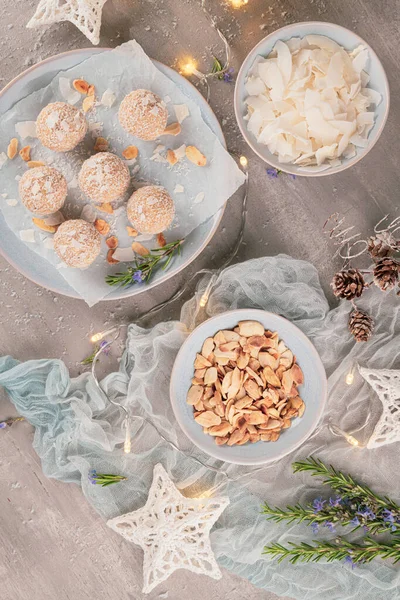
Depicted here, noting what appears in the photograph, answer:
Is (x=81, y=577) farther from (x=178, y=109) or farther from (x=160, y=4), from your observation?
(x=160, y=4)

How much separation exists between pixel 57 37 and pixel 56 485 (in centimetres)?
119

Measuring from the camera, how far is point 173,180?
4.66 feet

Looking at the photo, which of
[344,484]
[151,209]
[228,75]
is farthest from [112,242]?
[344,484]

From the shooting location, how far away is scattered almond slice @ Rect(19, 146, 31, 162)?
138 centimetres

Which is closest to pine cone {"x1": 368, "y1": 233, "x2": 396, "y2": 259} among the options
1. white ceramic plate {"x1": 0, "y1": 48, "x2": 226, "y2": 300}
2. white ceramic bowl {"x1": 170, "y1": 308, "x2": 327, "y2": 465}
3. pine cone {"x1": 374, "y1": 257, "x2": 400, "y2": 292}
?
pine cone {"x1": 374, "y1": 257, "x2": 400, "y2": 292}

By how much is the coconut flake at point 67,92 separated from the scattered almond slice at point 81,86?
13mm

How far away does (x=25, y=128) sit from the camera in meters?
1.38

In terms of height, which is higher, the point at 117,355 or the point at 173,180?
the point at 173,180

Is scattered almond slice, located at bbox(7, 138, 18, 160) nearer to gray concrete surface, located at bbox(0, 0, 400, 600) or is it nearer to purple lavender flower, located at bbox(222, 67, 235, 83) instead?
gray concrete surface, located at bbox(0, 0, 400, 600)

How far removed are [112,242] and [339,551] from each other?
99 centimetres

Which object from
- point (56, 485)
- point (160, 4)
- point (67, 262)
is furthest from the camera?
point (56, 485)

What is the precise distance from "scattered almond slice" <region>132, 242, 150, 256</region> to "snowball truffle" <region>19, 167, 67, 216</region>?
0.69 feet

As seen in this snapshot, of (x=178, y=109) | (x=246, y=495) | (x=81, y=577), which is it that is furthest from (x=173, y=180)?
(x=81, y=577)

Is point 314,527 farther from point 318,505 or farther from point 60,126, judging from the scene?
point 60,126
